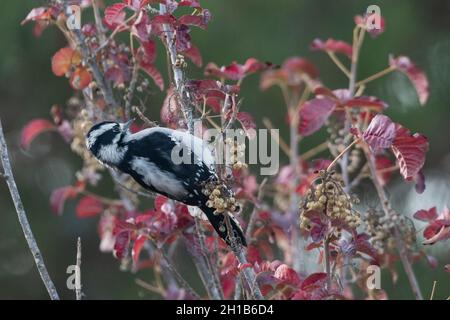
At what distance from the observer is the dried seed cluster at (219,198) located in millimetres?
2328

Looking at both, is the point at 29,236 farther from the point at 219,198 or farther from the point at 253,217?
the point at 253,217

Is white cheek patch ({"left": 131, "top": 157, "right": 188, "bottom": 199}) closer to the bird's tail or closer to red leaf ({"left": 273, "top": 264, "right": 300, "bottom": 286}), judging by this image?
the bird's tail

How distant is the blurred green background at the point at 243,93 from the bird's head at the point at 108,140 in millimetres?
1723

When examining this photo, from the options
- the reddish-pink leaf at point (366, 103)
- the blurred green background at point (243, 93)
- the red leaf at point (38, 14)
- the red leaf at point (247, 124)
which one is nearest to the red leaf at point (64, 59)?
the red leaf at point (38, 14)

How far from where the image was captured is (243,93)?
5.23 meters

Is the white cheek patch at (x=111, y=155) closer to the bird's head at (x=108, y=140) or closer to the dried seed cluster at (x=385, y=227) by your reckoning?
the bird's head at (x=108, y=140)

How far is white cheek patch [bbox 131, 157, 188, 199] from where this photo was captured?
2855 millimetres

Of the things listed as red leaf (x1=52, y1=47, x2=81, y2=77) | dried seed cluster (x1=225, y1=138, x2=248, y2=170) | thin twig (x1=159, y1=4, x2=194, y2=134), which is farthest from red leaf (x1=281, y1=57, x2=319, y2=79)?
dried seed cluster (x1=225, y1=138, x2=248, y2=170)

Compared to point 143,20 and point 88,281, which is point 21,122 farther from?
point 143,20

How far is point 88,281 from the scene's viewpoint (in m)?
6.21

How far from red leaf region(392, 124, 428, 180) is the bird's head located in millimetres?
1032

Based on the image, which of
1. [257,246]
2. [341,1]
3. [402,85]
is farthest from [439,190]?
[257,246]

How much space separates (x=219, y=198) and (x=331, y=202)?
0.29 meters
